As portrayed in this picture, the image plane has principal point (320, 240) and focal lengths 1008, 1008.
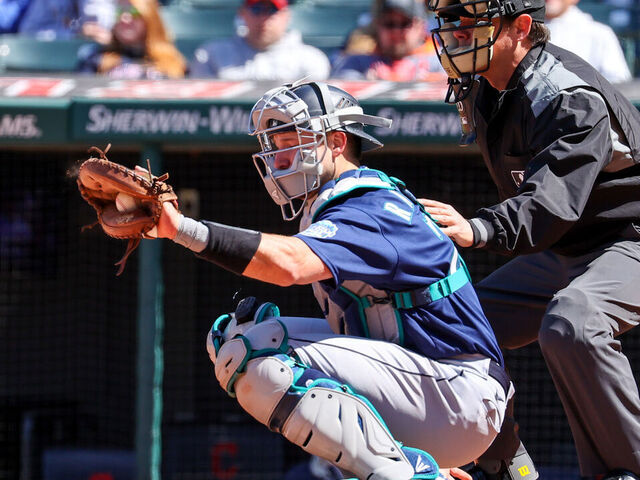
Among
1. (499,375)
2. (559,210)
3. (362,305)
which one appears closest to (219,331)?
(362,305)

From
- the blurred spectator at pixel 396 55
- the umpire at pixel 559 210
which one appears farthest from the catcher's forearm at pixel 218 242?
the blurred spectator at pixel 396 55

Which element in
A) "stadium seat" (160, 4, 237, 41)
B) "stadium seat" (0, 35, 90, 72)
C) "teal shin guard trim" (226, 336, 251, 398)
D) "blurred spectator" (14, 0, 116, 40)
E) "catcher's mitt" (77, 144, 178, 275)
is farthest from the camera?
"stadium seat" (160, 4, 237, 41)

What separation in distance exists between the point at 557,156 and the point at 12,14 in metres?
5.10

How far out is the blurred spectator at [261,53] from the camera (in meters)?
5.92

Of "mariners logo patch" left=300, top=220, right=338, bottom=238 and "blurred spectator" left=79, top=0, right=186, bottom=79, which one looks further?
"blurred spectator" left=79, top=0, right=186, bottom=79

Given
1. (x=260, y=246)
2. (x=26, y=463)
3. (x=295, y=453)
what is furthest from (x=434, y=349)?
(x=26, y=463)

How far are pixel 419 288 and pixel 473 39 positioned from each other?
89 centimetres

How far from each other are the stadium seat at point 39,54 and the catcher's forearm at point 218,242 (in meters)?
4.37

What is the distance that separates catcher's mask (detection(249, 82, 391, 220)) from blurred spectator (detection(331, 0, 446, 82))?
9.03 feet

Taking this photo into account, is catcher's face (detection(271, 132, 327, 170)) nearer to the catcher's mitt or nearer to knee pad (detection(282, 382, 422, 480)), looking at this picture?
the catcher's mitt

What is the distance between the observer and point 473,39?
10.3 feet

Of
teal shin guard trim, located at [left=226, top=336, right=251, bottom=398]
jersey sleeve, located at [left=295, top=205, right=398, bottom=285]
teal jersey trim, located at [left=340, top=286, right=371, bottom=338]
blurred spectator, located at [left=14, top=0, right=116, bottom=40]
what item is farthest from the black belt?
blurred spectator, located at [left=14, top=0, right=116, bottom=40]

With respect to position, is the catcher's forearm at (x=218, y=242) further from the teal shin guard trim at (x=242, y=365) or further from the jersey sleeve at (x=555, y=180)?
the jersey sleeve at (x=555, y=180)

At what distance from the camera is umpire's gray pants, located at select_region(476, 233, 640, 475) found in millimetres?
2785
